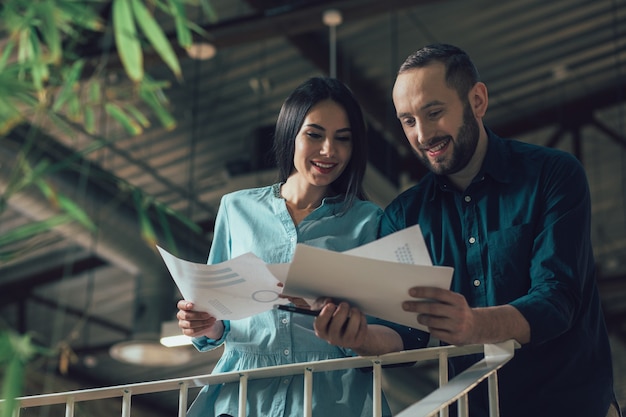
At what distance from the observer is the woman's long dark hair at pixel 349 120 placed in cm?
249

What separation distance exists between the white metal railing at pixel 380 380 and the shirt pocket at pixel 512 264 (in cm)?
17

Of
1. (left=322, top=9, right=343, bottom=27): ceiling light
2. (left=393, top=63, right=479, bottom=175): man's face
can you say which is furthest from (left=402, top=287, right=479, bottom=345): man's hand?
(left=322, top=9, right=343, bottom=27): ceiling light

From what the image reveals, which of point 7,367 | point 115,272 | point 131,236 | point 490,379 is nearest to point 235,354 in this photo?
point 490,379

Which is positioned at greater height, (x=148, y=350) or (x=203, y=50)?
(x=203, y=50)

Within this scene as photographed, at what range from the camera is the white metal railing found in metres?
1.92

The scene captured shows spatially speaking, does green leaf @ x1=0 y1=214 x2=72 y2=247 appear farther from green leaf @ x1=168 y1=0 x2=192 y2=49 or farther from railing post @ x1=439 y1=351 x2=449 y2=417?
railing post @ x1=439 y1=351 x2=449 y2=417

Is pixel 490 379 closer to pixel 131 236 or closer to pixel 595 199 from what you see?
pixel 131 236

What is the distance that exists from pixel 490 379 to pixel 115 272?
28.4 feet

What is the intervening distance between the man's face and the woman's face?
0.62 feet

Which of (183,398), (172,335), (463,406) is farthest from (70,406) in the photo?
(172,335)

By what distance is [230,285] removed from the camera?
2.07 meters

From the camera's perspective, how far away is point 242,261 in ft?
6.57

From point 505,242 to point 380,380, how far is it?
1.30 ft

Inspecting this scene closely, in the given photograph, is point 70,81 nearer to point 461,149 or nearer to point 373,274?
point 373,274
